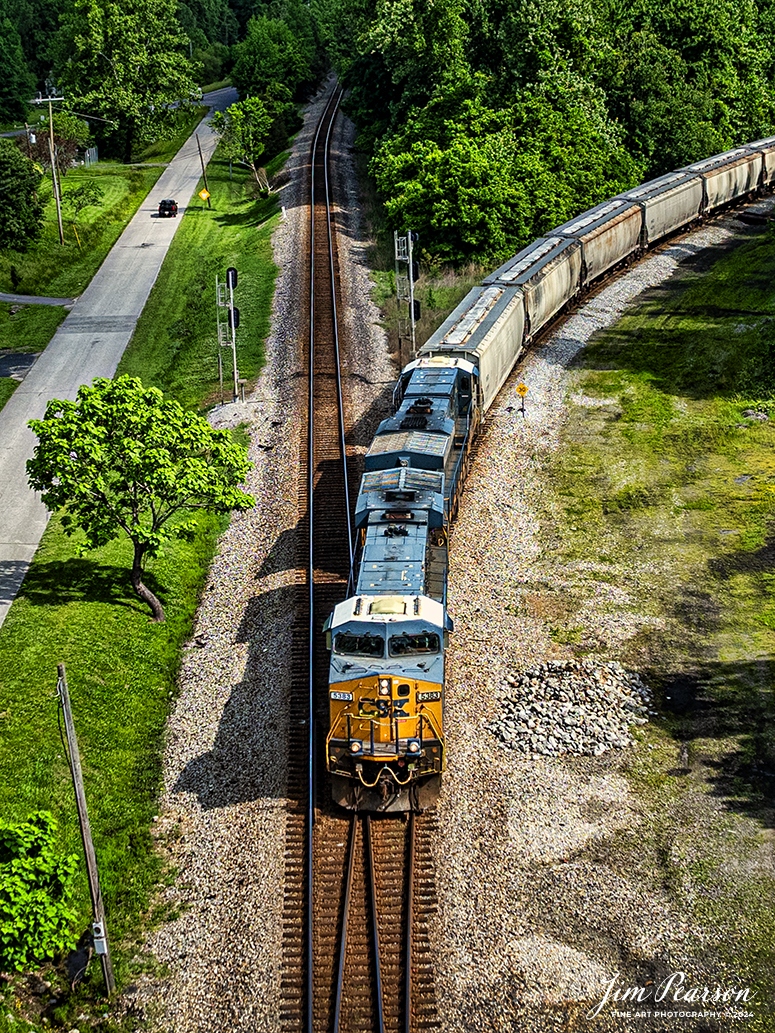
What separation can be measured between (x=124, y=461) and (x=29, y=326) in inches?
1301

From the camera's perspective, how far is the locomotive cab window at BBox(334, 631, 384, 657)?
20031 mm

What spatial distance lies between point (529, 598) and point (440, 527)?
5.14 meters

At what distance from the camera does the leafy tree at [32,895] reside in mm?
16000

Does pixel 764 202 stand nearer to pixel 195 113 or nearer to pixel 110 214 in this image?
pixel 110 214

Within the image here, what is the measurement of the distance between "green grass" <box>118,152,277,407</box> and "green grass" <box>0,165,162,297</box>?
16.7 feet

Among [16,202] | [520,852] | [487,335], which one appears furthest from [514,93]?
[520,852]

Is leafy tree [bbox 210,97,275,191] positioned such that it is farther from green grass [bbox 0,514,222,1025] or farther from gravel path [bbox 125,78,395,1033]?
green grass [bbox 0,514,222,1025]

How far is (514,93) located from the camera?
64.1m

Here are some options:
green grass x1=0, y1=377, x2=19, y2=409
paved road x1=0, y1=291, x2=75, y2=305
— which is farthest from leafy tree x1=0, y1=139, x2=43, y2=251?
green grass x1=0, y1=377, x2=19, y2=409

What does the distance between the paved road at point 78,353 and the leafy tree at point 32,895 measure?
1114 cm

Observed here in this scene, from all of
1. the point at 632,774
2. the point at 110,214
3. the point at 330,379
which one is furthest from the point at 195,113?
the point at 632,774

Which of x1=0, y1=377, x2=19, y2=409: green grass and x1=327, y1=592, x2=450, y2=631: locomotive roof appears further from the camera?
x1=0, y1=377, x2=19, y2=409: green grass

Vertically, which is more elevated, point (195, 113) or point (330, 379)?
point (195, 113)

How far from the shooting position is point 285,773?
71.6 ft
